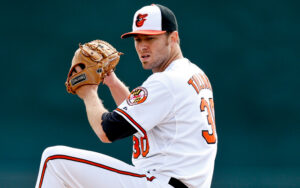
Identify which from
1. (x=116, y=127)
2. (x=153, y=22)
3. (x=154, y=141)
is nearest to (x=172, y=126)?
(x=154, y=141)

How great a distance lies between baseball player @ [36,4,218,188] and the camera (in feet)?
6.36

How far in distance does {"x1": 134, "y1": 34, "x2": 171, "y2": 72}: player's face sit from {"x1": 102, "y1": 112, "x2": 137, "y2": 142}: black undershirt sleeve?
36 cm

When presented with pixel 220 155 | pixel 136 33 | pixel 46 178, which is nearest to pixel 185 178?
pixel 46 178

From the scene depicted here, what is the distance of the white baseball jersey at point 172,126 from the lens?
79.1 inches

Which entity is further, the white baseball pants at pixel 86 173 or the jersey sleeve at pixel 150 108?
the jersey sleeve at pixel 150 108

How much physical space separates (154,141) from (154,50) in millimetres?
439

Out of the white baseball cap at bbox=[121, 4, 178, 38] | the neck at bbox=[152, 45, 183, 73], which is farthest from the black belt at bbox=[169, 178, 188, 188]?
the white baseball cap at bbox=[121, 4, 178, 38]

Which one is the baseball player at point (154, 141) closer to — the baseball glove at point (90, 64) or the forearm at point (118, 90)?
the baseball glove at point (90, 64)

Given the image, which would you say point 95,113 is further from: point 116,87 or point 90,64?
point 116,87

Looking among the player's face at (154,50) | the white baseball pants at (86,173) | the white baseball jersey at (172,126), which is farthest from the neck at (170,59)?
the white baseball pants at (86,173)

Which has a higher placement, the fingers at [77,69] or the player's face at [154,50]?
the player's face at [154,50]

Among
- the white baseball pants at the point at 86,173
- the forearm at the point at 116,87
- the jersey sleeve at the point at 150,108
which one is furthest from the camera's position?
the forearm at the point at 116,87

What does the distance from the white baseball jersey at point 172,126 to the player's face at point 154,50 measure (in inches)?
5.8

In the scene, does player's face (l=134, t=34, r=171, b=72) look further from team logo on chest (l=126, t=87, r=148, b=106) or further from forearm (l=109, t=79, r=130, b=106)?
forearm (l=109, t=79, r=130, b=106)
